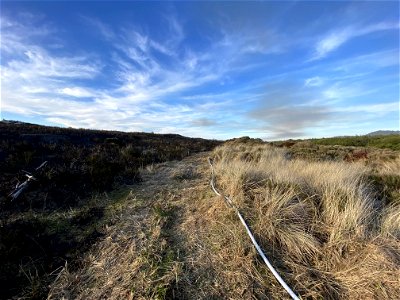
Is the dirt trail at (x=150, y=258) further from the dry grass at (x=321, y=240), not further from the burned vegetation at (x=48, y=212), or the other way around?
the dry grass at (x=321, y=240)

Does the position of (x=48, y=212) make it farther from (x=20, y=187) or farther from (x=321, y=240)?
(x=321, y=240)

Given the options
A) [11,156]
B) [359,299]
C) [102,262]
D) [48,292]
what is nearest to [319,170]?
[359,299]

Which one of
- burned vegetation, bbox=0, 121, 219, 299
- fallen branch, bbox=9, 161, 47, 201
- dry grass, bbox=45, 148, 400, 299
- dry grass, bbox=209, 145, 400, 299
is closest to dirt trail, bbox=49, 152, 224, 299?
dry grass, bbox=45, 148, 400, 299

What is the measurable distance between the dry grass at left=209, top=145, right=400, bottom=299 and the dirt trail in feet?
1.58

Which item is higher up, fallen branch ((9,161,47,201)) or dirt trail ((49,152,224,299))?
fallen branch ((9,161,47,201))

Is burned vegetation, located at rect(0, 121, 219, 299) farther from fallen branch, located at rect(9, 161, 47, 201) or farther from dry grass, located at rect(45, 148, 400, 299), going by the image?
dry grass, located at rect(45, 148, 400, 299)

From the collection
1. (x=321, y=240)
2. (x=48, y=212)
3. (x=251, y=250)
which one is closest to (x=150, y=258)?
(x=251, y=250)

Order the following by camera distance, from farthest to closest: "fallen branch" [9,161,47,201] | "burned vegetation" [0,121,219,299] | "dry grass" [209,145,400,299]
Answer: "fallen branch" [9,161,47,201]
"burned vegetation" [0,121,219,299]
"dry grass" [209,145,400,299]

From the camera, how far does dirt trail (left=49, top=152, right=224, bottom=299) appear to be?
3662mm

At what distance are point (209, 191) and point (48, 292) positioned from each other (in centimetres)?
380

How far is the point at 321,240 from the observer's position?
4.54m

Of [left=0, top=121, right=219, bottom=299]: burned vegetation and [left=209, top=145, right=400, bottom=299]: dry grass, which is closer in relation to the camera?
[left=209, top=145, right=400, bottom=299]: dry grass

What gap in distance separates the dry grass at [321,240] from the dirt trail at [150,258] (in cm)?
48

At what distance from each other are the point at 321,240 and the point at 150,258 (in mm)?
2462
